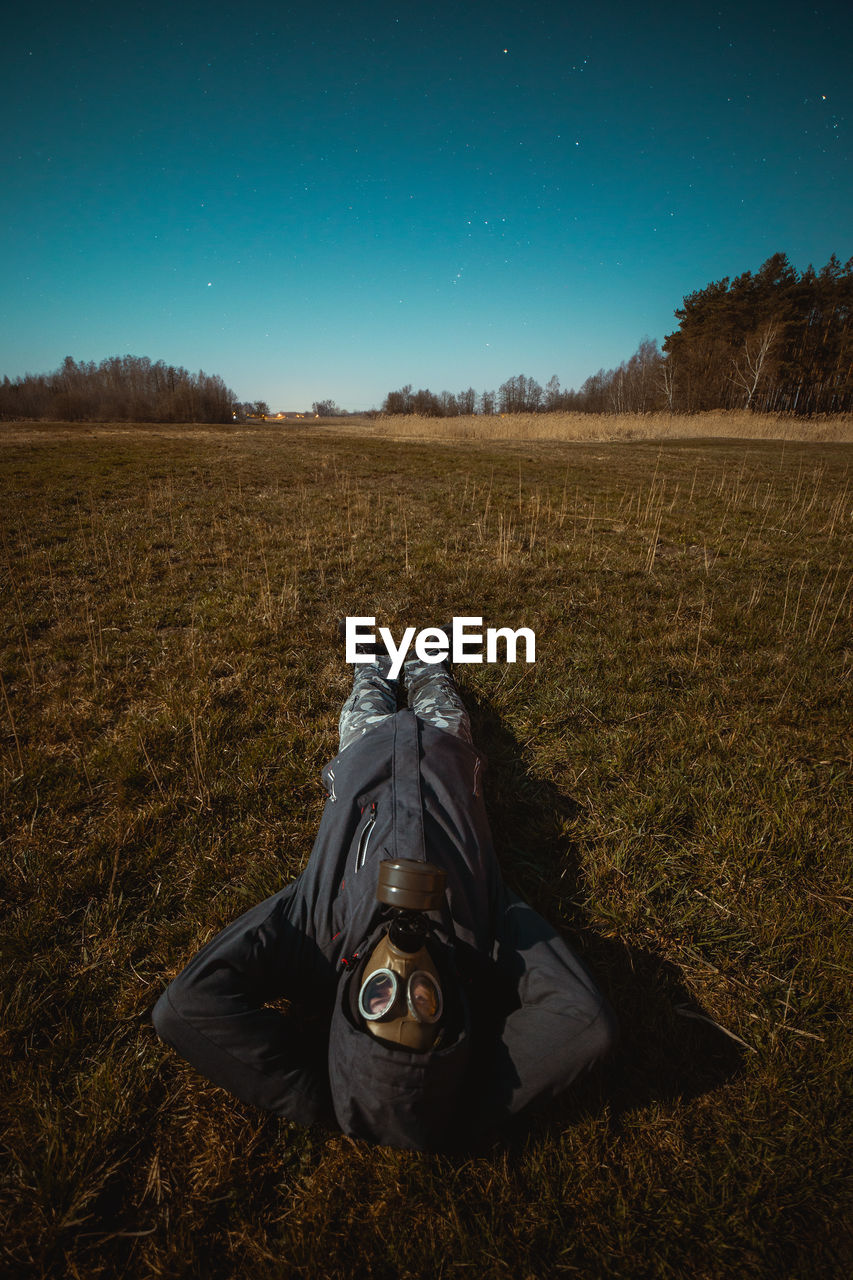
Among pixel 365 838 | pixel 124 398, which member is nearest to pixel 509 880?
pixel 365 838

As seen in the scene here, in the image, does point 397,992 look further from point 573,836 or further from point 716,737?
point 716,737

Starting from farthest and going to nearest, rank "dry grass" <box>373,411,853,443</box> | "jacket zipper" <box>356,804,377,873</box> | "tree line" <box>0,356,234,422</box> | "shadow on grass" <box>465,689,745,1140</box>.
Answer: "tree line" <box>0,356,234,422</box> < "dry grass" <box>373,411,853,443</box> < "jacket zipper" <box>356,804,377,873</box> < "shadow on grass" <box>465,689,745,1140</box>

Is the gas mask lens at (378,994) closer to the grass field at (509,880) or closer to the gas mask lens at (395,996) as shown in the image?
the gas mask lens at (395,996)

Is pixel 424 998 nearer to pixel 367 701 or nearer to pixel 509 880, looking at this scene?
pixel 509 880

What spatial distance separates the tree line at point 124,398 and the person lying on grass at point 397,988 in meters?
65.6

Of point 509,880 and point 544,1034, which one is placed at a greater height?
point 544,1034

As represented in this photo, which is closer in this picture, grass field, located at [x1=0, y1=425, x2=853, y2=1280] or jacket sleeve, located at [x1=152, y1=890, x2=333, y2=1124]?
grass field, located at [x1=0, y1=425, x2=853, y2=1280]

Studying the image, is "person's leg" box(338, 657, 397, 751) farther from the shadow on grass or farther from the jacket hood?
the jacket hood

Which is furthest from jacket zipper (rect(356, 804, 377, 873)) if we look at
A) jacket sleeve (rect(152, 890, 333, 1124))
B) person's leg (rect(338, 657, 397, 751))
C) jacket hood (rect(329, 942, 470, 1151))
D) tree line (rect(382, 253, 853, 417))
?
tree line (rect(382, 253, 853, 417))

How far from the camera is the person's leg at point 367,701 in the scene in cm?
311

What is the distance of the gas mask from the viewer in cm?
Result: 136

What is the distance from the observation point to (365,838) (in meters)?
2.17

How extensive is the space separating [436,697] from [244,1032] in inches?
82.8

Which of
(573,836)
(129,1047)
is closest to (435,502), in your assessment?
(573,836)
